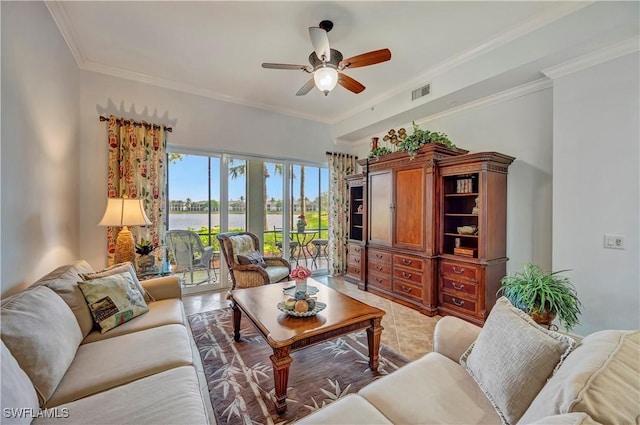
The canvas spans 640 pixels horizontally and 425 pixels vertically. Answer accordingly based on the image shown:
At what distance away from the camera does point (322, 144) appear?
16.9 ft

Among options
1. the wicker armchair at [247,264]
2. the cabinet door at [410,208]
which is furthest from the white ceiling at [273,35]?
the wicker armchair at [247,264]

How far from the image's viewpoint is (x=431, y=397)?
1.21m

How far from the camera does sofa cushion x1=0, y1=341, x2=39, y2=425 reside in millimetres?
939

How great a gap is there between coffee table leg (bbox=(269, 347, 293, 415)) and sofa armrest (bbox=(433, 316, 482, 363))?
35.6 inches

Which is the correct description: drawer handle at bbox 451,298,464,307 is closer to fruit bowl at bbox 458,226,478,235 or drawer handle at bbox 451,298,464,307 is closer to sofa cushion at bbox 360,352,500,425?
fruit bowl at bbox 458,226,478,235

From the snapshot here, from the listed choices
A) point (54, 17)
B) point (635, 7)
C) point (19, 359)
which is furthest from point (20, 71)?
point (635, 7)

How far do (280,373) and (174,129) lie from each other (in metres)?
3.52

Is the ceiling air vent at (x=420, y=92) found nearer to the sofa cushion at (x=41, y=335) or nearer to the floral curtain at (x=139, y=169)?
the floral curtain at (x=139, y=169)

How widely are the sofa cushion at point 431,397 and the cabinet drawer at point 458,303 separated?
6.17ft

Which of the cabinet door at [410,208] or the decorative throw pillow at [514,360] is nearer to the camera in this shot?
the decorative throw pillow at [514,360]

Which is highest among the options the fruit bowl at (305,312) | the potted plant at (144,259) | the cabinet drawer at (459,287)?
the potted plant at (144,259)

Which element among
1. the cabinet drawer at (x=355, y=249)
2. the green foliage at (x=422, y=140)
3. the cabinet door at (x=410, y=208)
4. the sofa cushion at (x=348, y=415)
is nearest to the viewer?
the sofa cushion at (x=348, y=415)

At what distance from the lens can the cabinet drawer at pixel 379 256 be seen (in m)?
3.96

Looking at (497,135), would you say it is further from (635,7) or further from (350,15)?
(350,15)
